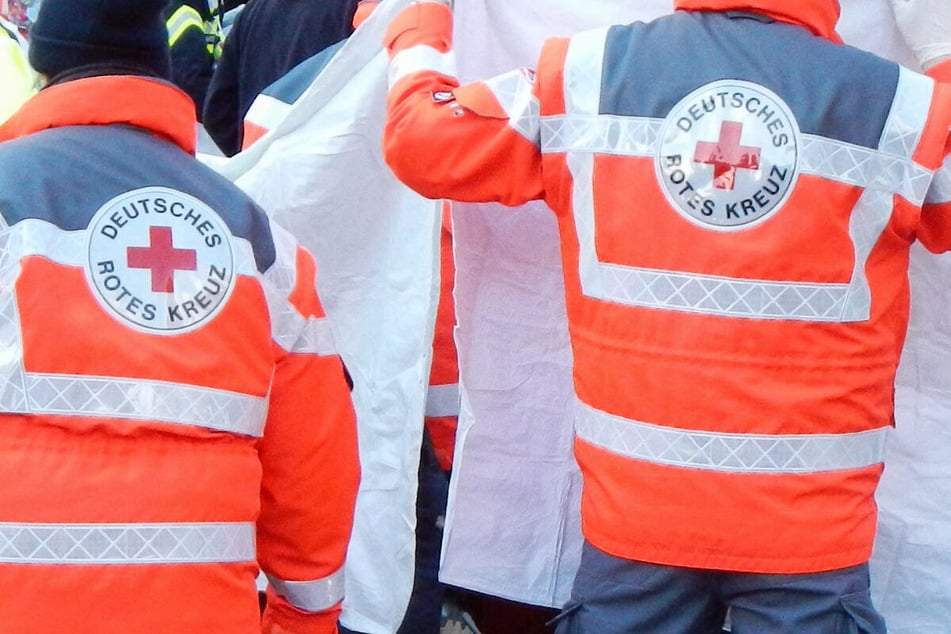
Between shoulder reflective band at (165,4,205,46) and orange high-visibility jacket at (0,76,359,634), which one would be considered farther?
shoulder reflective band at (165,4,205,46)

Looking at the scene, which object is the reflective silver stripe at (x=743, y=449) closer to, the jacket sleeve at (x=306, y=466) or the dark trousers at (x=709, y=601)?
the dark trousers at (x=709, y=601)

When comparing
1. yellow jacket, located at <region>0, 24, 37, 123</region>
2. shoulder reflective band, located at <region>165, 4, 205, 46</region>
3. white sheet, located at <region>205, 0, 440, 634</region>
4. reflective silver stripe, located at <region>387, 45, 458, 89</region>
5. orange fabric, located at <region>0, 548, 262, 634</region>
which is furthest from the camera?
shoulder reflective band, located at <region>165, 4, 205, 46</region>

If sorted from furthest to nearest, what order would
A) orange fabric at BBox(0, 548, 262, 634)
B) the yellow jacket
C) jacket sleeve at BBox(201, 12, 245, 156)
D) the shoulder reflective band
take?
1. the shoulder reflective band
2. jacket sleeve at BBox(201, 12, 245, 156)
3. the yellow jacket
4. orange fabric at BBox(0, 548, 262, 634)

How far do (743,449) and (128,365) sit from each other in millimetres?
803

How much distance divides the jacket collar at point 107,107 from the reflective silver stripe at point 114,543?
1.71 ft

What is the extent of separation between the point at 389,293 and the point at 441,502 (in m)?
0.52

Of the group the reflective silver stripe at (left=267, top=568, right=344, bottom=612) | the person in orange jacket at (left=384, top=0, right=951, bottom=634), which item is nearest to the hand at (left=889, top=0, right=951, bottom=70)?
the person in orange jacket at (left=384, top=0, right=951, bottom=634)

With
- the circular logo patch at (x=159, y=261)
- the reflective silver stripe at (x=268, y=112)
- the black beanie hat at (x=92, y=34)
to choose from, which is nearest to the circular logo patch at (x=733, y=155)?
the circular logo patch at (x=159, y=261)

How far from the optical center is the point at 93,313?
1520mm

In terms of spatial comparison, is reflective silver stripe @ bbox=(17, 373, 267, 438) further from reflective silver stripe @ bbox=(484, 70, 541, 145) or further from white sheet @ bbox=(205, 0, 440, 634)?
white sheet @ bbox=(205, 0, 440, 634)

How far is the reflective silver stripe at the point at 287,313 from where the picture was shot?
1687 millimetres

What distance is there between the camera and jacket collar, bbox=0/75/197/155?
5.21 ft

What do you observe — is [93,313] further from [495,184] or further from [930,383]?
[930,383]

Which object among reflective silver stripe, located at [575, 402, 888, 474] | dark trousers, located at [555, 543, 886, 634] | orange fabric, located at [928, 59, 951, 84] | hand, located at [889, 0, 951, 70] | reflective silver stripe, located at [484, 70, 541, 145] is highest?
hand, located at [889, 0, 951, 70]
